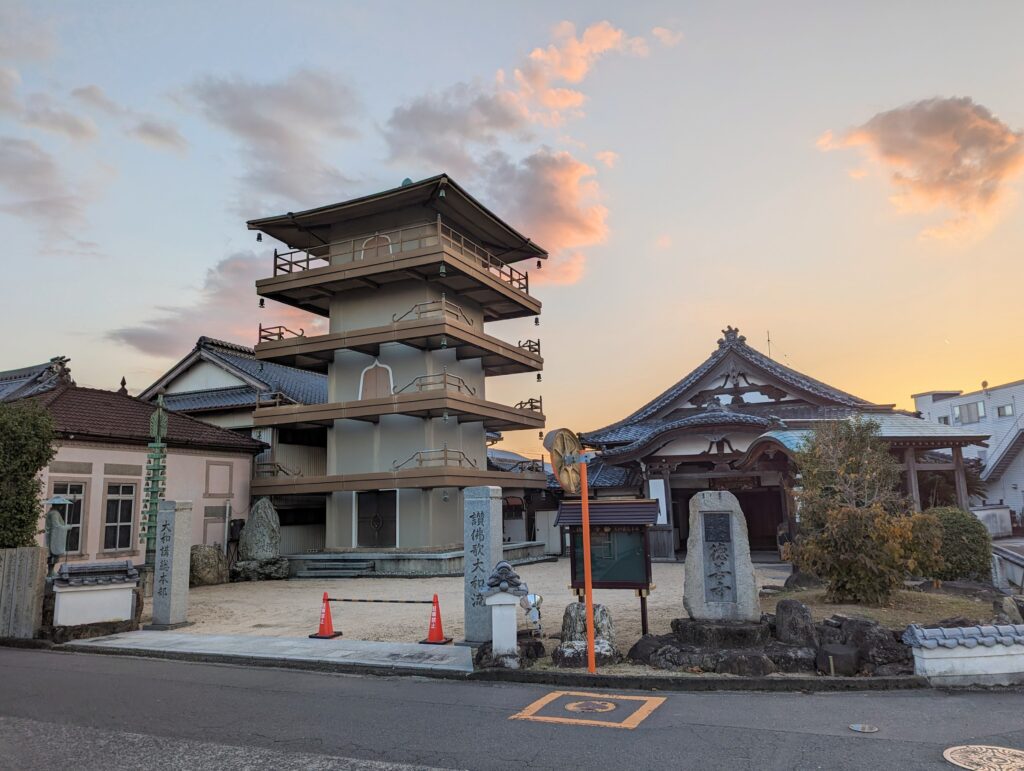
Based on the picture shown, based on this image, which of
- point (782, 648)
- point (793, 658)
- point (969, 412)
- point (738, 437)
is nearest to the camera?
point (793, 658)

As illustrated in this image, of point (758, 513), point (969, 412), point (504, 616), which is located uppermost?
point (969, 412)

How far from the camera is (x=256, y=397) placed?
95.1 ft

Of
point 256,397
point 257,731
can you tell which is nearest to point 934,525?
point 257,731

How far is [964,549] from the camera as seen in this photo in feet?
45.7

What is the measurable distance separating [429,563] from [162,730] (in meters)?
17.0

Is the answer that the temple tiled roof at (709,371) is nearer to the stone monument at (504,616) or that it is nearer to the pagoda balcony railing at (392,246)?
the pagoda balcony railing at (392,246)

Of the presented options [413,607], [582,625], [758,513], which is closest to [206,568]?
[413,607]

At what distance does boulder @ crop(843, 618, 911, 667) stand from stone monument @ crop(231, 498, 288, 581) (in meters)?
20.5

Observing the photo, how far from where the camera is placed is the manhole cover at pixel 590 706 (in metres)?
7.48

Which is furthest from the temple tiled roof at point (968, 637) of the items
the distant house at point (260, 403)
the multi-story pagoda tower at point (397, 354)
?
the distant house at point (260, 403)

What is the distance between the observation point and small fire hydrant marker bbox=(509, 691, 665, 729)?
705 centimetres

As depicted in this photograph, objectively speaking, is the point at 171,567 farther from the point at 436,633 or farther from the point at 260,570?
the point at 260,570

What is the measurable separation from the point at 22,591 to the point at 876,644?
1433 centimetres

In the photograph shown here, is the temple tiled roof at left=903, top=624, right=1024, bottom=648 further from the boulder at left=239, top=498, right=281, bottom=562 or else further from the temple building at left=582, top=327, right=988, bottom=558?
the boulder at left=239, top=498, right=281, bottom=562
